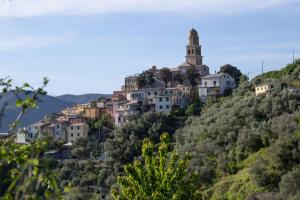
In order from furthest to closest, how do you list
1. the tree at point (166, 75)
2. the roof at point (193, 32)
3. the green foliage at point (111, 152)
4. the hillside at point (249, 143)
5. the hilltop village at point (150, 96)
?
1. the roof at point (193, 32)
2. the tree at point (166, 75)
3. the hilltop village at point (150, 96)
4. the green foliage at point (111, 152)
5. the hillside at point (249, 143)

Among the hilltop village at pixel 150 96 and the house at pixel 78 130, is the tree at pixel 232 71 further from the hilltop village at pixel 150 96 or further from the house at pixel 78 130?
the house at pixel 78 130

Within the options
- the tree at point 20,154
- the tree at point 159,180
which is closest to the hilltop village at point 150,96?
the tree at point 159,180

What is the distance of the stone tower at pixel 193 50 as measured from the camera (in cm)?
11925

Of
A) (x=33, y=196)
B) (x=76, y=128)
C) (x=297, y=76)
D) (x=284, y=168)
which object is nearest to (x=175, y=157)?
(x=33, y=196)

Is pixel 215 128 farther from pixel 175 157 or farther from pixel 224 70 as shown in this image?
pixel 175 157

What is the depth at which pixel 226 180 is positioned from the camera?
55969 mm

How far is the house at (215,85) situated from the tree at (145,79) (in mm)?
10894

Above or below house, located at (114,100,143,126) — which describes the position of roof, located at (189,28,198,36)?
above

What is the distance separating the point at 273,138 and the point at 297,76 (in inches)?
880

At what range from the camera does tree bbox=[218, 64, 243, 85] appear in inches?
4220

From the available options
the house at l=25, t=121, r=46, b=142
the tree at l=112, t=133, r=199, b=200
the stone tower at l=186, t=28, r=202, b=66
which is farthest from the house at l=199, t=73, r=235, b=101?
the tree at l=112, t=133, r=199, b=200

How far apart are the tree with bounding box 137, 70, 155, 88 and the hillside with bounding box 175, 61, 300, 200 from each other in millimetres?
18476

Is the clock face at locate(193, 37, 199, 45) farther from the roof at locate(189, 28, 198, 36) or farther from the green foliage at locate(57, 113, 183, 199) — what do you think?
the green foliage at locate(57, 113, 183, 199)

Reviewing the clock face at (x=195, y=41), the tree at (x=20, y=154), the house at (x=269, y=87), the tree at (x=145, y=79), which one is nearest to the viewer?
the tree at (x=20, y=154)
